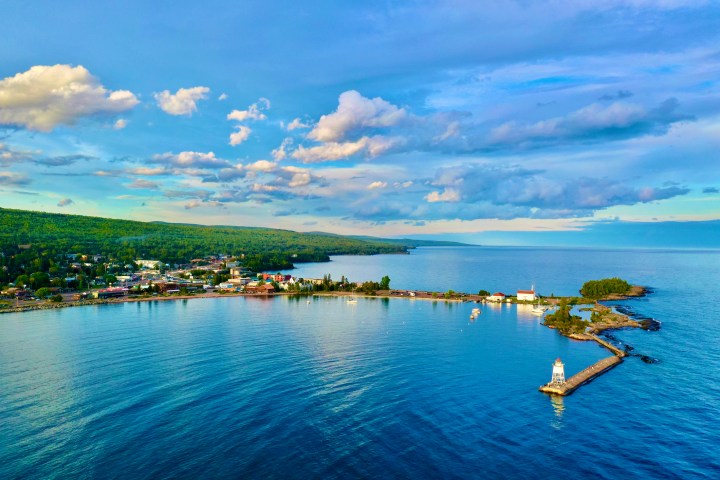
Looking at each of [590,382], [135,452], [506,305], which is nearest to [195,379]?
[135,452]

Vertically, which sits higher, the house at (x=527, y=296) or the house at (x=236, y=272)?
the house at (x=236, y=272)

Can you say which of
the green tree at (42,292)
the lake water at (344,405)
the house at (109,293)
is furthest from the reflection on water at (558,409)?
the green tree at (42,292)

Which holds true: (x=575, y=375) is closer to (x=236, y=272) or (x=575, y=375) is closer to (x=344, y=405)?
(x=344, y=405)

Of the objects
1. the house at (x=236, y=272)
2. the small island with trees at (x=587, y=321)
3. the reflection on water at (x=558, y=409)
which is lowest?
the reflection on water at (x=558, y=409)

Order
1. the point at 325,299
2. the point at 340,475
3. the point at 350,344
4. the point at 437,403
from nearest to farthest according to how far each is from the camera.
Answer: the point at 340,475
the point at 437,403
the point at 350,344
the point at 325,299

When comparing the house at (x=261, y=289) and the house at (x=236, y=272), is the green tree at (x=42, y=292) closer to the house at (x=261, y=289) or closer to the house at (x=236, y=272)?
the house at (x=261, y=289)

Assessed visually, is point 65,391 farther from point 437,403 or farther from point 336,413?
point 437,403

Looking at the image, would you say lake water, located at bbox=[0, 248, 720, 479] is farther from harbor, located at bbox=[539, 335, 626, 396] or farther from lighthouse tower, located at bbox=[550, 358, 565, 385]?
lighthouse tower, located at bbox=[550, 358, 565, 385]

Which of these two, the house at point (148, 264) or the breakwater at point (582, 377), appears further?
the house at point (148, 264)
